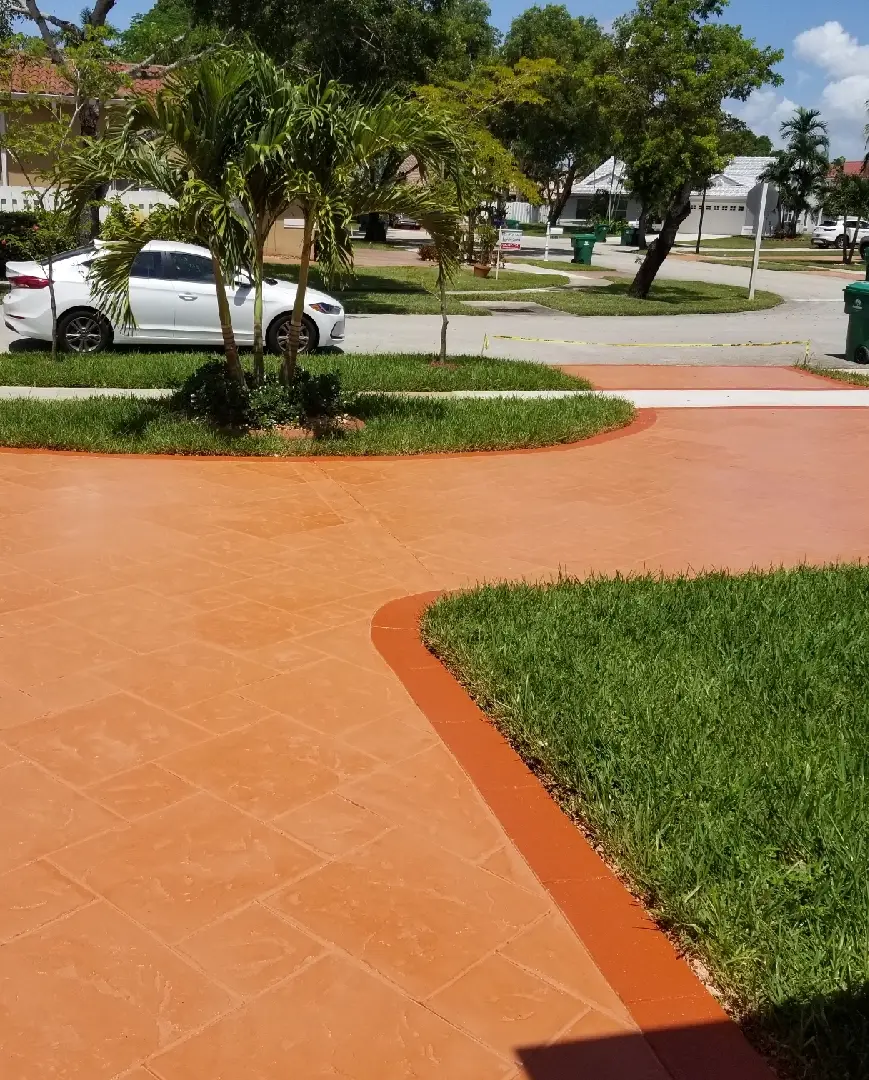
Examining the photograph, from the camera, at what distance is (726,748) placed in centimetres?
457

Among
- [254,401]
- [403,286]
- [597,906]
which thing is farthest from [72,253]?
[403,286]

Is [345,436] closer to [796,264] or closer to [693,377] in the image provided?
[693,377]

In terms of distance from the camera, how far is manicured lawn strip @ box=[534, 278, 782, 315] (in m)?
26.5

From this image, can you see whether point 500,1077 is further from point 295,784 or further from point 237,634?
point 237,634

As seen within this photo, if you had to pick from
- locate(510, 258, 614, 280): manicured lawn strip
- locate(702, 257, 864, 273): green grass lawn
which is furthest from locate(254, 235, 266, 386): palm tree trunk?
locate(702, 257, 864, 273): green grass lawn

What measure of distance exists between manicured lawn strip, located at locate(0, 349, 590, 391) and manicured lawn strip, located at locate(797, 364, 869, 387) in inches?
178

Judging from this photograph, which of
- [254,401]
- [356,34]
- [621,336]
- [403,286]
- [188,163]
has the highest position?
[356,34]

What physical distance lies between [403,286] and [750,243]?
45616mm

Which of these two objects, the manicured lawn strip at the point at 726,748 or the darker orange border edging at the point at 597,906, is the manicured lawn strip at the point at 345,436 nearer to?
the manicured lawn strip at the point at 726,748

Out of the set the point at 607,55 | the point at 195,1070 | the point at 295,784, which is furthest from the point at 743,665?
the point at 607,55

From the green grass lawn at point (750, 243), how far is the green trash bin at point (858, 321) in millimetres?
45596

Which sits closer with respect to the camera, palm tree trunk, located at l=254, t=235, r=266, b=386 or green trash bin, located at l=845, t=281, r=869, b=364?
palm tree trunk, located at l=254, t=235, r=266, b=386

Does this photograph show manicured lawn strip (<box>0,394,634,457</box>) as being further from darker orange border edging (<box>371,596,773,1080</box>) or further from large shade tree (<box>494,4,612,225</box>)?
large shade tree (<box>494,4,612,225</box>)

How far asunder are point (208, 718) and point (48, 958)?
65.8 inches
